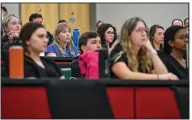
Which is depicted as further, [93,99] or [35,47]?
[35,47]

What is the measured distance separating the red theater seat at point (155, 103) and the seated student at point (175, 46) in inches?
23.6

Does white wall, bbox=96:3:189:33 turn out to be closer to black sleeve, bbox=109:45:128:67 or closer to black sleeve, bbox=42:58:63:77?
black sleeve, bbox=42:58:63:77

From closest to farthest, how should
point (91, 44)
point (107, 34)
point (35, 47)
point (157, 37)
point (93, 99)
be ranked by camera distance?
point (93, 99), point (35, 47), point (91, 44), point (107, 34), point (157, 37)

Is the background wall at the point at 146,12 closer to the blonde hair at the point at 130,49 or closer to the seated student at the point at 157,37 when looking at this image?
the seated student at the point at 157,37

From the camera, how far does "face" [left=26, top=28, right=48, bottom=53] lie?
2.94m

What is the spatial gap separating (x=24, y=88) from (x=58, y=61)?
67.3 inches

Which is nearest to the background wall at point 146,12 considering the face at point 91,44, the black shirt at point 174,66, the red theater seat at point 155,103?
the face at point 91,44

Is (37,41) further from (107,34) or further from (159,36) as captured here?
(159,36)

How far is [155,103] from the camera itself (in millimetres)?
2529

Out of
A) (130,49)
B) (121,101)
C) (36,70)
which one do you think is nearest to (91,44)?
(130,49)

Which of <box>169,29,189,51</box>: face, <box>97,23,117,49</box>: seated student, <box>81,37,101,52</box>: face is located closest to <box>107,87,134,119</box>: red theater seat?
<box>169,29,189,51</box>: face

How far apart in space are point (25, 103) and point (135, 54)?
2.90 feet

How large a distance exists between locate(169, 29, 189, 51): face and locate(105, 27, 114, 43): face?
1428 mm

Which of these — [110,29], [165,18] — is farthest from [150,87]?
[165,18]
